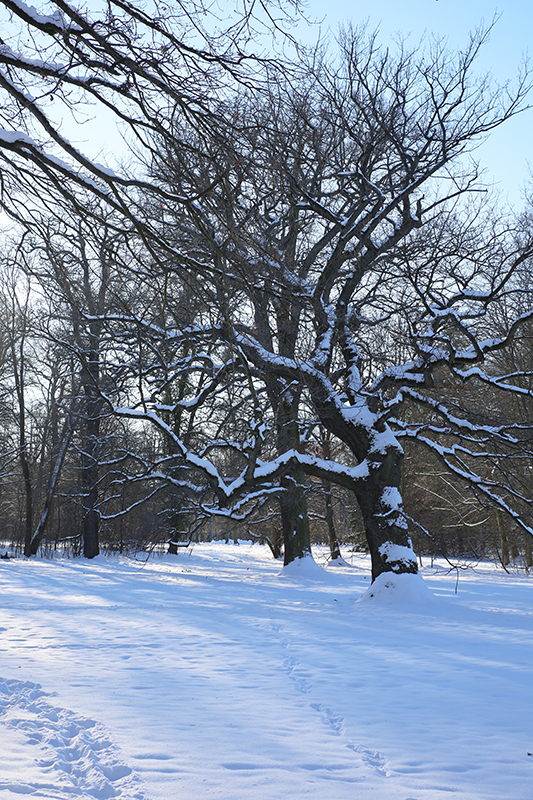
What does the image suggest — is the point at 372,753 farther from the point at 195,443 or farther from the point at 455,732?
the point at 195,443

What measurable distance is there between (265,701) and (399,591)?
561cm

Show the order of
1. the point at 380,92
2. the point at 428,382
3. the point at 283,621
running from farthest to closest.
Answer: the point at 380,92
the point at 428,382
the point at 283,621

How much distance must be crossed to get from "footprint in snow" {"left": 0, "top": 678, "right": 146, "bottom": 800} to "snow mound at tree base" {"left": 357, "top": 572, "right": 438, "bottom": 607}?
21.0ft

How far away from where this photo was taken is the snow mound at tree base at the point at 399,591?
9.61 metres

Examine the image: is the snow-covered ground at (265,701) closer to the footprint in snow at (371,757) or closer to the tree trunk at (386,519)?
the footprint in snow at (371,757)

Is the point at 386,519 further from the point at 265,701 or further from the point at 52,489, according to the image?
the point at 52,489

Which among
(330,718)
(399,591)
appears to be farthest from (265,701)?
(399,591)

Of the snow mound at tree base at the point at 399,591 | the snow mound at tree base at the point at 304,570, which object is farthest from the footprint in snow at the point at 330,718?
the snow mound at tree base at the point at 304,570

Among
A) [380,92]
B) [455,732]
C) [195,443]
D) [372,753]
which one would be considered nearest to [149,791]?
[372,753]

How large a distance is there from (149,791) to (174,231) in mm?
9197

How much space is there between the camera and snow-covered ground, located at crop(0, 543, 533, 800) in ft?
10.4

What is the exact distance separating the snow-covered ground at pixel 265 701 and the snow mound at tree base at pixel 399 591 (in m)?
0.05

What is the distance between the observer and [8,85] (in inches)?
151

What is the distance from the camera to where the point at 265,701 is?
4.58 meters
